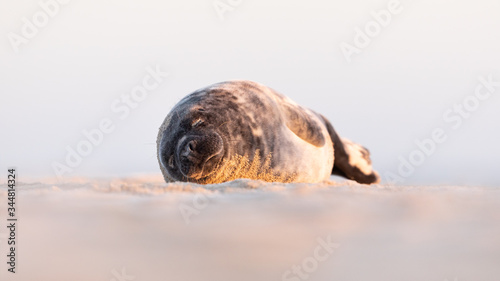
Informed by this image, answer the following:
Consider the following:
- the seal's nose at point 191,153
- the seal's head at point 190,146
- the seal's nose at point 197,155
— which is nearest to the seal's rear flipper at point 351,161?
the seal's head at point 190,146

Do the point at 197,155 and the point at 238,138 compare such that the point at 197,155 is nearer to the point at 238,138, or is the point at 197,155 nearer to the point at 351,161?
the point at 238,138

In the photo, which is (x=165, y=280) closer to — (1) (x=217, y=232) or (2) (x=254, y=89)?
(1) (x=217, y=232)

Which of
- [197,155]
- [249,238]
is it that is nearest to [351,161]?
[197,155]

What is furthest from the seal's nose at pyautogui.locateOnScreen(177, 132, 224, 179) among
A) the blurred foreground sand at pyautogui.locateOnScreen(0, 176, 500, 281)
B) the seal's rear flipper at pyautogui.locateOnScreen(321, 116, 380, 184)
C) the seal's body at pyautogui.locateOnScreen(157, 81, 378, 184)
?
the seal's rear flipper at pyautogui.locateOnScreen(321, 116, 380, 184)

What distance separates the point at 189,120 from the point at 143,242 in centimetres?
267

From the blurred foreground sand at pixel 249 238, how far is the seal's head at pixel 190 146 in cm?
174

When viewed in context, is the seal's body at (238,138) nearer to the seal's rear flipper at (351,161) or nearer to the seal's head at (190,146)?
the seal's head at (190,146)

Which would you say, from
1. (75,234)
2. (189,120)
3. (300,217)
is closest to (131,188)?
(75,234)

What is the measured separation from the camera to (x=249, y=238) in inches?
86.4

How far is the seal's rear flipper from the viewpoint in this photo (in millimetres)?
6984

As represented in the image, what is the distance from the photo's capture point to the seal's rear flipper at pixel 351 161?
22.9 ft

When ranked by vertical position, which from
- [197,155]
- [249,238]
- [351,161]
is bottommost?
[351,161]

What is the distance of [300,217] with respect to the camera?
7.88ft

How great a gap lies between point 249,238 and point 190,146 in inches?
91.0
